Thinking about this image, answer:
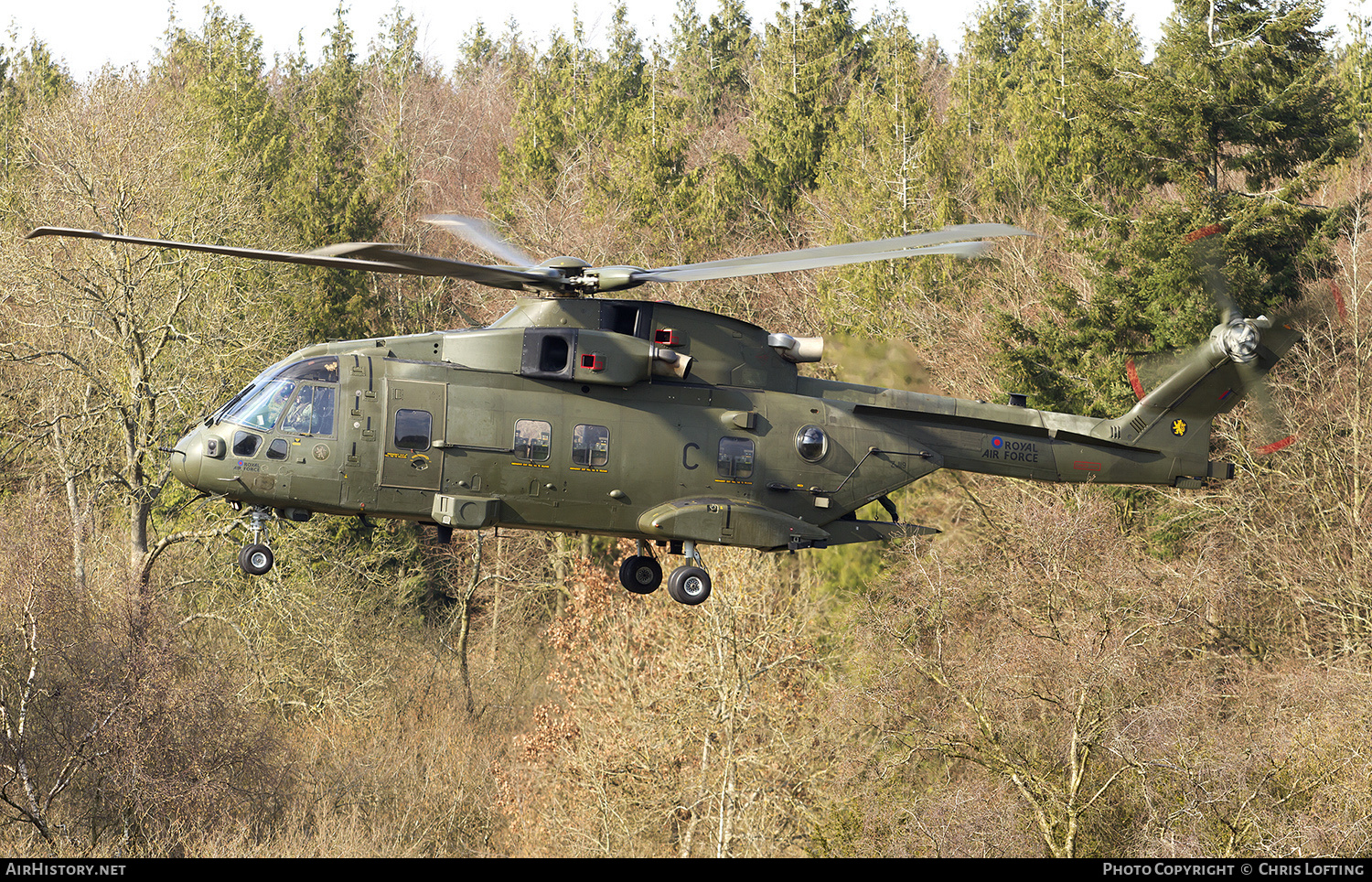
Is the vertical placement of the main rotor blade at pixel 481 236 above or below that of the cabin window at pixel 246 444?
above

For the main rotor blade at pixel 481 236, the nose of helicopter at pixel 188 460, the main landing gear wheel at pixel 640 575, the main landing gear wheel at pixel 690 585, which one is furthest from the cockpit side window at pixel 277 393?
the main landing gear wheel at pixel 690 585

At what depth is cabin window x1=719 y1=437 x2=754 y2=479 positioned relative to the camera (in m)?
16.6

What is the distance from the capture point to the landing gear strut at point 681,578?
54.0ft

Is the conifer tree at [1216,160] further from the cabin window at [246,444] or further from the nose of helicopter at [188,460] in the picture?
the nose of helicopter at [188,460]

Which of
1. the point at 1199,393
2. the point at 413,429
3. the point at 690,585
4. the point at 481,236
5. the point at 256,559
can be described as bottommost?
the point at 256,559

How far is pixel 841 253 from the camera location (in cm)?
1457

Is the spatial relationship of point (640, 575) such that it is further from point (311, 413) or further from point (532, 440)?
point (311, 413)

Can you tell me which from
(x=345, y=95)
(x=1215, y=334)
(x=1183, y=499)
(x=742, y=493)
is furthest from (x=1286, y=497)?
(x=345, y=95)

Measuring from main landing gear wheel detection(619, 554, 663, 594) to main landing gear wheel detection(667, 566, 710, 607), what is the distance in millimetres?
878

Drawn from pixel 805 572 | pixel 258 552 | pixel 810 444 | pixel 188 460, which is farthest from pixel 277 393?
pixel 805 572

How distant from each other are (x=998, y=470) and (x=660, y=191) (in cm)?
3158

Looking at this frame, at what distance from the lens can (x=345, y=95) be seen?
215 feet

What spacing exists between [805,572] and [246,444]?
24449 mm

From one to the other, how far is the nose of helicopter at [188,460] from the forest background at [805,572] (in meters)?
12.2
